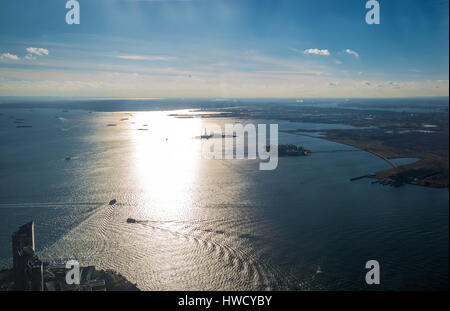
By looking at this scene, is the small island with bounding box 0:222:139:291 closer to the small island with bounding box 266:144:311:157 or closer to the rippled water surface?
the rippled water surface

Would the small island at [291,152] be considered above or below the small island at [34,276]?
above

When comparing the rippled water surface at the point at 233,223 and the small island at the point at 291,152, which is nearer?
the rippled water surface at the point at 233,223

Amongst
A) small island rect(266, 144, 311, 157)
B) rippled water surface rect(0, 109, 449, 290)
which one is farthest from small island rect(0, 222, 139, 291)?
small island rect(266, 144, 311, 157)

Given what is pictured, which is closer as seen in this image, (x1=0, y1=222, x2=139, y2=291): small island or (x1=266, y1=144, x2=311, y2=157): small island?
(x1=0, y1=222, x2=139, y2=291): small island

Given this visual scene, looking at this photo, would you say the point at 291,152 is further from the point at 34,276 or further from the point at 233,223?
the point at 34,276

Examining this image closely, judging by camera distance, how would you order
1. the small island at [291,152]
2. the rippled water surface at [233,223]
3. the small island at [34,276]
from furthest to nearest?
the small island at [291,152] → the rippled water surface at [233,223] → the small island at [34,276]

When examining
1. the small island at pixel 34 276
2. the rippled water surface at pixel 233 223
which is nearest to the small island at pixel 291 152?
the rippled water surface at pixel 233 223

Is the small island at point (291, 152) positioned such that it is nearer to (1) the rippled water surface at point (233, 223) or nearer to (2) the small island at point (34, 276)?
(1) the rippled water surface at point (233, 223)

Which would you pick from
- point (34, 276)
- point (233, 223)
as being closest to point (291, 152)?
point (233, 223)
